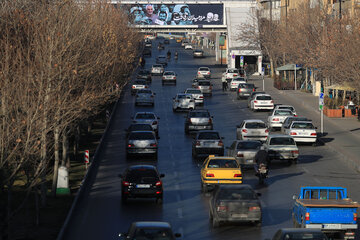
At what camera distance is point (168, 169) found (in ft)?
120

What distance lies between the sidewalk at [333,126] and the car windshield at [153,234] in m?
20.0

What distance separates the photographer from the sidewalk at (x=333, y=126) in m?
40.6

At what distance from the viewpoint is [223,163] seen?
2980 centimetres

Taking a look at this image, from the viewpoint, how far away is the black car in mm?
27281

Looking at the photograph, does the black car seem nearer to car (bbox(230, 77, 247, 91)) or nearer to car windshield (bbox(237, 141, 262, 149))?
car windshield (bbox(237, 141, 262, 149))

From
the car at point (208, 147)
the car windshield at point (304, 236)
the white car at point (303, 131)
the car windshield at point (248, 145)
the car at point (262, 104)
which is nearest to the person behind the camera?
the car windshield at point (304, 236)

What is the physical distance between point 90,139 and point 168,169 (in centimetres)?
1341

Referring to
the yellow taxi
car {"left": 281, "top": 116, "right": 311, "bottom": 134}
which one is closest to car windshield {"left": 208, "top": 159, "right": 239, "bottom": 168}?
the yellow taxi

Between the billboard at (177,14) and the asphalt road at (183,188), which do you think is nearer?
the asphalt road at (183,188)

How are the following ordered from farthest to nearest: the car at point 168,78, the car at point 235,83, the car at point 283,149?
the car at point 168,78 → the car at point 235,83 → the car at point 283,149

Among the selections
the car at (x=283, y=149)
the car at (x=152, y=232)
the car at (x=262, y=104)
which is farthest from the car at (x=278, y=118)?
the car at (x=152, y=232)

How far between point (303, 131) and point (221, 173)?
587 inches

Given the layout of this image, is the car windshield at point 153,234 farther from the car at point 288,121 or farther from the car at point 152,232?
the car at point 288,121

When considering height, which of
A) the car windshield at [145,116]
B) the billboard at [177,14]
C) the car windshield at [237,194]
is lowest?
the car windshield at [145,116]
